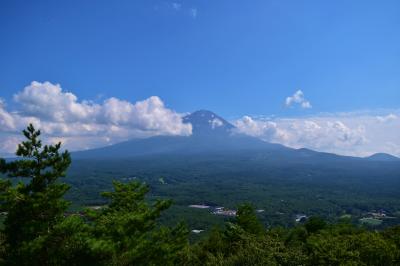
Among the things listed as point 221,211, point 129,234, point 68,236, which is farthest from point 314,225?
point 221,211

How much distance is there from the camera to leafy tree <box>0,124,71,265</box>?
1196 centimetres

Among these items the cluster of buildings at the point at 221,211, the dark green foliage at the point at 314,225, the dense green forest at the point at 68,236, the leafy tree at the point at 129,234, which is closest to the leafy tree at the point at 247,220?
the dark green foliage at the point at 314,225

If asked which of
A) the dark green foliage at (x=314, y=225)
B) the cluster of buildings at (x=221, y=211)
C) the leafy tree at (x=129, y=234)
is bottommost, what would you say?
the cluster of buildings at (x=221, y=211)

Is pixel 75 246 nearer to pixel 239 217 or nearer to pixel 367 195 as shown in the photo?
pixel 239 217

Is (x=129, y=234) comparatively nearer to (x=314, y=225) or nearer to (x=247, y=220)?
(x=247, y=220)

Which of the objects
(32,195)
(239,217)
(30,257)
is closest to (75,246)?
(30,257)

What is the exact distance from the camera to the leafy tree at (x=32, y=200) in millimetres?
11961

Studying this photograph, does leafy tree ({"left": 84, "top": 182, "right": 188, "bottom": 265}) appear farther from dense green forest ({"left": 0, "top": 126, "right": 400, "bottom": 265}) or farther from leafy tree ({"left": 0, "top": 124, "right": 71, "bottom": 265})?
leafy tree ({"left": 0, "top": 124, "right": 71, "bottom": 265})

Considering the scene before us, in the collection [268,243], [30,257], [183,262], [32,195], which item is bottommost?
[183,262]

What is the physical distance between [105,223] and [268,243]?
8943 mm

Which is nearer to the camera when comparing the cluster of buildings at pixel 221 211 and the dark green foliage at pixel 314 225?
the dark green foliage at pixel 314 225

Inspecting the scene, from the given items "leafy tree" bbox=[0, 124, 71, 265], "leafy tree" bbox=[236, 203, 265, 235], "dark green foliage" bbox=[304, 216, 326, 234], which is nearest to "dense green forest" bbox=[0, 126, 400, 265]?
"leafy tree" bbox=[0, 124, 71, 265]

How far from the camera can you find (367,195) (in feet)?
562

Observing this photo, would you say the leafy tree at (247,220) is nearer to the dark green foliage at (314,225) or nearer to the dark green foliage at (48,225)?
the dark green foliage at (314,225)
